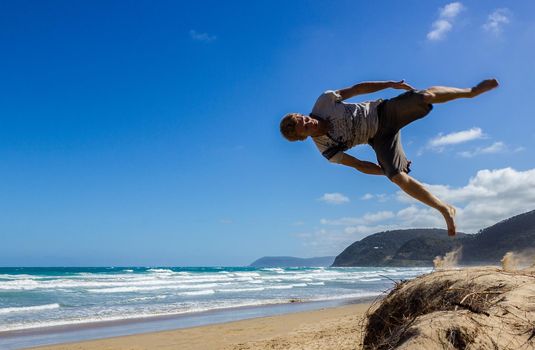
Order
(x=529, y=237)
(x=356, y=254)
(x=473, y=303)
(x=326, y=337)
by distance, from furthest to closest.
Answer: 1. (x=356, y=254)
2. (x=529, y=237)
3. (x=326, y=337)
4. (x=473, y=303)

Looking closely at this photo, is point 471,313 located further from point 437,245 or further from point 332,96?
point 437,245

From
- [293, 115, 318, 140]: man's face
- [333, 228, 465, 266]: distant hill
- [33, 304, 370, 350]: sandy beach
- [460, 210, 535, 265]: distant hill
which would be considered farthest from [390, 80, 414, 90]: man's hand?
[333, 228, 465, 266]: distant hill

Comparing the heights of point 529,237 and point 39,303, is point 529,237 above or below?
above

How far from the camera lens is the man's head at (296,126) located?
4.09 m

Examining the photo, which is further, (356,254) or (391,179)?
(356,254)

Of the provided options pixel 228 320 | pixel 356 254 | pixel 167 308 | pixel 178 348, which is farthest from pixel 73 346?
→ pixel 356 254

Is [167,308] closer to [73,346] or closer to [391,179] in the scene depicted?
[73,346]

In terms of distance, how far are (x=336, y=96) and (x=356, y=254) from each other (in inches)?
4578

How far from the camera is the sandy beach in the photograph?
27.1ft

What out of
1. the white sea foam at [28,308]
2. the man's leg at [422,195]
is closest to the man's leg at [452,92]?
the man's leg at [422,195]

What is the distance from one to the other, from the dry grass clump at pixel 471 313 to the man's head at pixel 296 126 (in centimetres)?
151

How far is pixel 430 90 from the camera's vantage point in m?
4.35

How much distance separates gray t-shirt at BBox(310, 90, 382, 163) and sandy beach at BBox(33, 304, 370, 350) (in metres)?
3.48

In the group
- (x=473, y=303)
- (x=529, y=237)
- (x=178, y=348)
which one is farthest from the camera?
(x=529, y=237)
